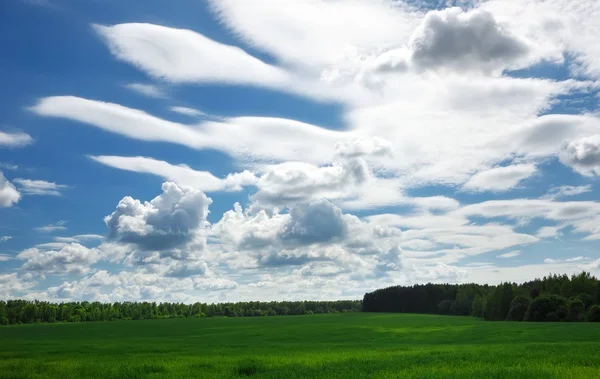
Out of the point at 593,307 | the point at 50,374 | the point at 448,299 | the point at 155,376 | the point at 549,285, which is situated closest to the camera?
the point at 155,376

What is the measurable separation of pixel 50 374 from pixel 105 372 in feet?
11.8

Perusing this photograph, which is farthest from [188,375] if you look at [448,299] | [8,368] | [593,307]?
[448,299]

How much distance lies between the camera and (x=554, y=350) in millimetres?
38844

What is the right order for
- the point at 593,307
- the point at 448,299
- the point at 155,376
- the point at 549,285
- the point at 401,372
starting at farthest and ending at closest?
the point at 448,299 → the point at 549,285 → the point at 593,307 → the point at 155,376 → the point at 401,372

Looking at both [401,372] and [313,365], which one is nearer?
[401,372]

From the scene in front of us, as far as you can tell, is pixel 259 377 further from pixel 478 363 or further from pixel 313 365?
pixel 478 363

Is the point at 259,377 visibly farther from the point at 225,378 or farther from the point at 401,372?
the point at 401,372

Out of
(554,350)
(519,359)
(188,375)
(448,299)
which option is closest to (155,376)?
(188,375)

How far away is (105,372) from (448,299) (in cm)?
17971

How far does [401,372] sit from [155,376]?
548 inches

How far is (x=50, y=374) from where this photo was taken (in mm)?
34062

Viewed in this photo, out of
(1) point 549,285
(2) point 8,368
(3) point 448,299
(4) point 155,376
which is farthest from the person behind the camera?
(3) point 448,299

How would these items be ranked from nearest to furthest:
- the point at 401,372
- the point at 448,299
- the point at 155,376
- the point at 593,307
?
the point at 401,372 < the point at 155,376 < the point at 593,307 < the point at 448,299

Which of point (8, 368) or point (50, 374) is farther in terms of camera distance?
Answer: point (8, 368)
